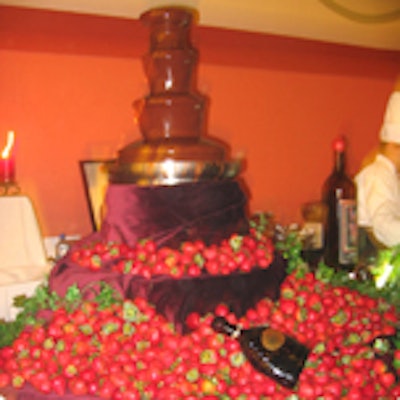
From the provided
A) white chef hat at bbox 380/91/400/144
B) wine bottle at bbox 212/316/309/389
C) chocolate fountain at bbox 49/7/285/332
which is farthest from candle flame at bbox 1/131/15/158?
white chef hat at bbox 380/91/400/144

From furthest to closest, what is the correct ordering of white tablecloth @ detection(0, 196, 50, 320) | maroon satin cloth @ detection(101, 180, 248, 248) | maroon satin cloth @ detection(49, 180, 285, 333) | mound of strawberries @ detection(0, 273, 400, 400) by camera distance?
white tablecloth @ detection(0, 196, 50, 320) → maroon satin cloth @ detection(101, 180, 248, 248) → maroon satin cloth @ detection(49, 180, 285, 333) → mound of strawberries @ detection(0, 273, 400, 400)

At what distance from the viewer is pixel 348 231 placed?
2.27m

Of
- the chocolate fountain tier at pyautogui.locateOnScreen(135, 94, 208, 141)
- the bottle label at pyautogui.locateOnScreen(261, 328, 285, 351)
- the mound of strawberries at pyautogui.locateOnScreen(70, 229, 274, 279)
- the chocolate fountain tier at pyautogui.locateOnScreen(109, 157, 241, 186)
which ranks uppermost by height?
the chocolate fountain tier at pyautogui.locateOnScreen(135, 94, 208, 141)

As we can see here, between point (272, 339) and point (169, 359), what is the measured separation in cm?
25

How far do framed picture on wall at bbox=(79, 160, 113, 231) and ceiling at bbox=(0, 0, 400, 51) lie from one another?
0.72 m

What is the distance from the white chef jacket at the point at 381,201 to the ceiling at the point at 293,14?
3.04 feet

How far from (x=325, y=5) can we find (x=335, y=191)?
1015 millimetres

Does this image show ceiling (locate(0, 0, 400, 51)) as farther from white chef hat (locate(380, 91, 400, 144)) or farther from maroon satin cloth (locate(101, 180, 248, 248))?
maroon satin cloth (locate(101, 180, 248, 248))

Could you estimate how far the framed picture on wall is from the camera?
2.33m

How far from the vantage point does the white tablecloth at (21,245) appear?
1.93 meters

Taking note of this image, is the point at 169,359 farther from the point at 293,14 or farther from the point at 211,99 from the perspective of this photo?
the point at 293,14

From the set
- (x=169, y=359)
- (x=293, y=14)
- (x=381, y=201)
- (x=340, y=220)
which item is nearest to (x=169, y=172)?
(x=169, y=359)

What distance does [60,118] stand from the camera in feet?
7.63

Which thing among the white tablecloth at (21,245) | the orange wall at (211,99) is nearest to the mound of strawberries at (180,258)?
the white tablecloth at (21,245)
